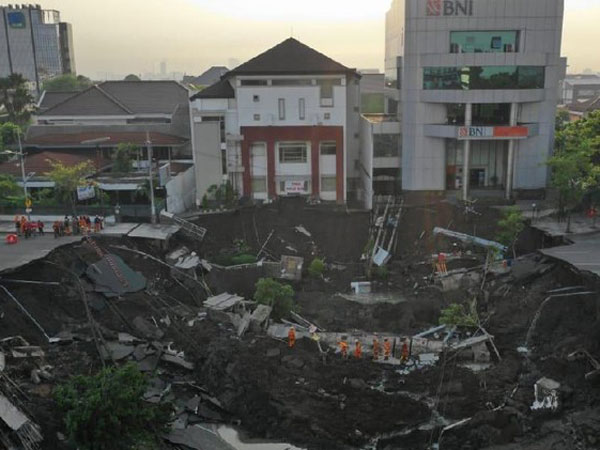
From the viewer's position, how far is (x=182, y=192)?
48625 millimetres

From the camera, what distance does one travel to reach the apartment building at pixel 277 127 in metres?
48.9

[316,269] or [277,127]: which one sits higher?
[277,127]

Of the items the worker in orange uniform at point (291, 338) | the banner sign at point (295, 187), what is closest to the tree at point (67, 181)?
the banner sign at point (295, 187)

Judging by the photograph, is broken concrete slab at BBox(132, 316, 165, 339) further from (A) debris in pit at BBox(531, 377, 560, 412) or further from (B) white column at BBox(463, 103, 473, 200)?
(B) white column at BBox(463, 103, 473, 200)

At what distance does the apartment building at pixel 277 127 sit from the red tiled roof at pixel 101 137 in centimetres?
888

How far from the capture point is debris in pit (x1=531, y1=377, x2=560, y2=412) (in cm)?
2397

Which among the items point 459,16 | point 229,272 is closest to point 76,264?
point 229,272

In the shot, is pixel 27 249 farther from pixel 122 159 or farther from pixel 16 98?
pixel 16 98

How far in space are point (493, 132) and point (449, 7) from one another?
32.3ft

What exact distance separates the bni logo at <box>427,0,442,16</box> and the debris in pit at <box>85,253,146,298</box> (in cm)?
2899

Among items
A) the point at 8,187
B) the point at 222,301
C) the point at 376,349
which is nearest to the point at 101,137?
the point at 8,187

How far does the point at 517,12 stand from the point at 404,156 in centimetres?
1334

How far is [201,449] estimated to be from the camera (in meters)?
21.2

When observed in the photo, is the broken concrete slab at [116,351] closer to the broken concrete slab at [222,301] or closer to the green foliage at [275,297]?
the broken concrete slab at [222,301]
